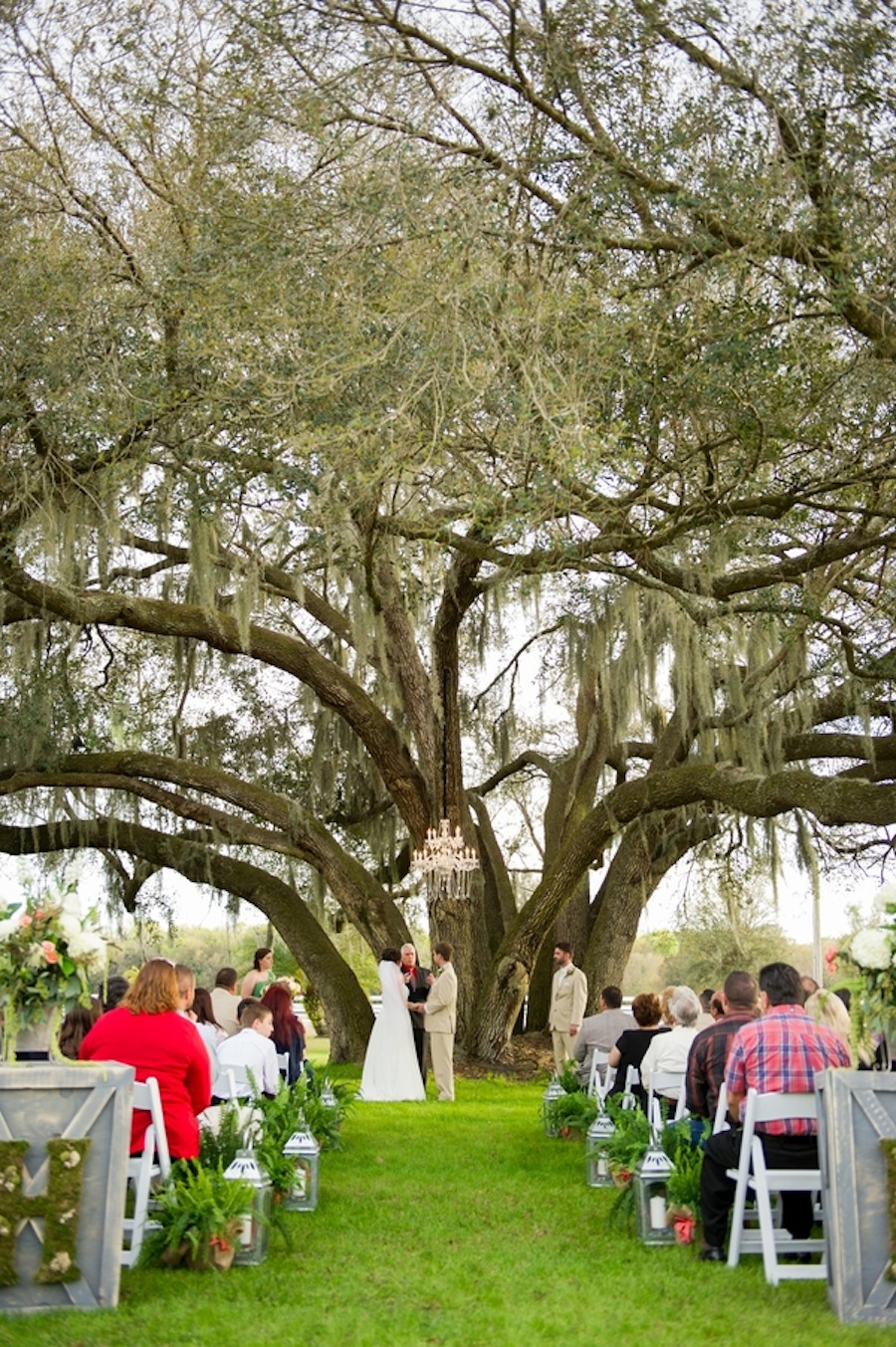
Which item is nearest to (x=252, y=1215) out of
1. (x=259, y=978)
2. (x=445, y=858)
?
(x=259, y=978)

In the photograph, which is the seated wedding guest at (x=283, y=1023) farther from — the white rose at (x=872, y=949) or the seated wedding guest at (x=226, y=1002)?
the white rose at (x=872, y=949)

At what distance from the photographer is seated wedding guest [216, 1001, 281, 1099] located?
6492mm

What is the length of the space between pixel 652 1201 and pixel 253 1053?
214 centimetres

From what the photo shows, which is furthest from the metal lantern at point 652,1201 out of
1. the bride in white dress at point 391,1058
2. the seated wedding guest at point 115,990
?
the bride in white dress at point 391,1058

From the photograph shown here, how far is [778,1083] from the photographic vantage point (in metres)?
4.77

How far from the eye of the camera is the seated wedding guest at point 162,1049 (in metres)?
4.87

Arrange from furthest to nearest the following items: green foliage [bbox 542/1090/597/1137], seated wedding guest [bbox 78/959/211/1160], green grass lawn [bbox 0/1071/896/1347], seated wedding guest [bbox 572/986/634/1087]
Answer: seated wedding guest [bbox 572/986/634/1087] → green foliage [bbox 542/1090/597/1137] → seated wedding guest [bbox 78/959/211/1160] → green grass lawn [bbox 0/1071/896/1347]

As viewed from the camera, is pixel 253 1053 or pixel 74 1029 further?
pixel 253 1053

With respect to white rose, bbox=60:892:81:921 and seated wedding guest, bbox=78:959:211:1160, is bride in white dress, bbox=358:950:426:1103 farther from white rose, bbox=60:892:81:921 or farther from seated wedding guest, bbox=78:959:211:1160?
white rose, bbox=60:892:81:921

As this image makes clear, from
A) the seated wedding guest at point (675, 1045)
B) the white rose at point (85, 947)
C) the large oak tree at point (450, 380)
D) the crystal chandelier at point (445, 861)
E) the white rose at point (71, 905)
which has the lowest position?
the seated wedding guest at point (675, 1045)

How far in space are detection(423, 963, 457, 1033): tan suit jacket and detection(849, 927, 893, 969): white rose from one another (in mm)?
6984

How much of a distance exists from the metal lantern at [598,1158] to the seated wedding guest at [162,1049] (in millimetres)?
2168

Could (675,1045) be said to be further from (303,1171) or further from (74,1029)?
(74,1029)

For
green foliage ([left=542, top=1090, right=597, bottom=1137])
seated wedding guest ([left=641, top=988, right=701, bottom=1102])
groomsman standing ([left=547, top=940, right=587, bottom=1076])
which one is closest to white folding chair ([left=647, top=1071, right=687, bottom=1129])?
seated wedding guest ([left=641, top=988, right=701, bottom=1102])
